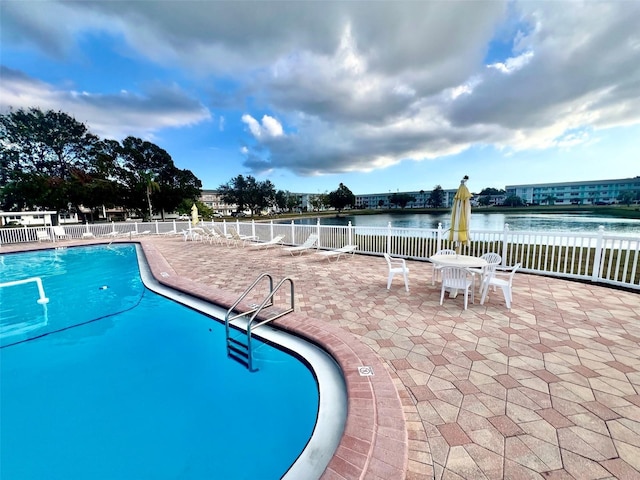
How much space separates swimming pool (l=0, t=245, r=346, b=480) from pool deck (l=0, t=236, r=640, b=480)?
0.37 metres

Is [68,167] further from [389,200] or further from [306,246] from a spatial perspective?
[389,200]

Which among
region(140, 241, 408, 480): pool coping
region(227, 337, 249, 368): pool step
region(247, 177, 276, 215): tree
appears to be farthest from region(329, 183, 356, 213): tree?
region(140, 241, 408, 480): pool coping

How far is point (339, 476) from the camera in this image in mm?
1512

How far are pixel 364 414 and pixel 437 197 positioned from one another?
102 metres

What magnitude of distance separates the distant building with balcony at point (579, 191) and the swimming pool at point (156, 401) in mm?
98248

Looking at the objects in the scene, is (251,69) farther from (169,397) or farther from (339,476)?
(339,476)

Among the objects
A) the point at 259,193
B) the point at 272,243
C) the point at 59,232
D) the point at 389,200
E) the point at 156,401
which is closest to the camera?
the point at 156,401

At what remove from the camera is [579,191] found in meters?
76.7

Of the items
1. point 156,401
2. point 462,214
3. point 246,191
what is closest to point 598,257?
point 462,214

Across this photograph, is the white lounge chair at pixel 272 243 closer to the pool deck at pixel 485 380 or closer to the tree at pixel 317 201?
the pool deck at pixel 485 380

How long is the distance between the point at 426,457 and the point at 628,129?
47.7ft

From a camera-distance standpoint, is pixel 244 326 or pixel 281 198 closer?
pixel 244 326

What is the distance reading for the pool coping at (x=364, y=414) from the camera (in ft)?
5.14

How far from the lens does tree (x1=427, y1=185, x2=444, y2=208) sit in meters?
91.9
